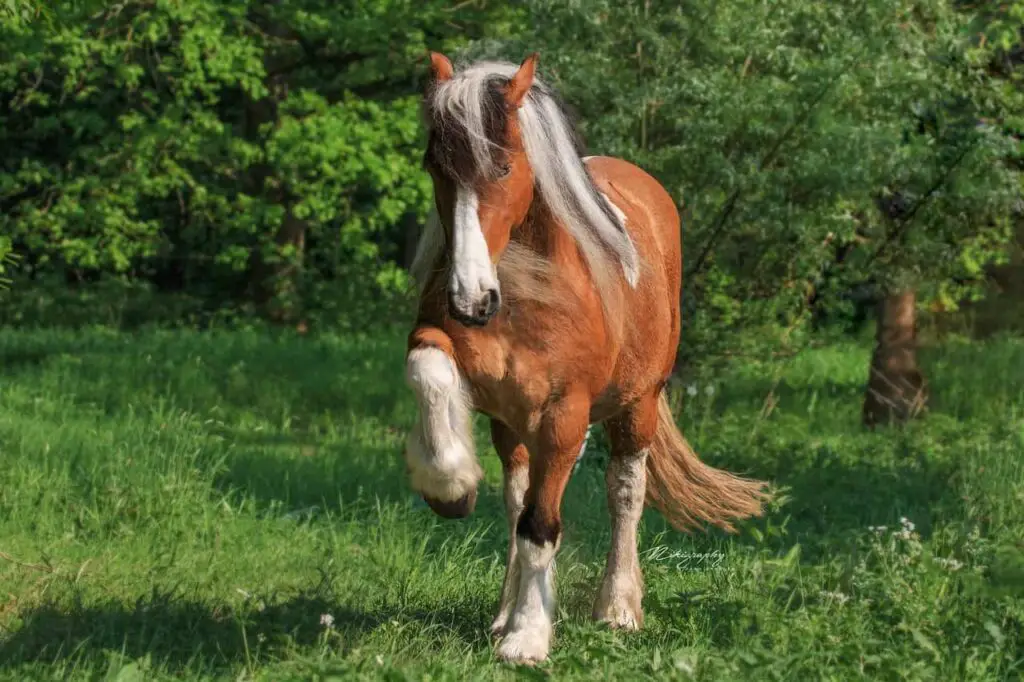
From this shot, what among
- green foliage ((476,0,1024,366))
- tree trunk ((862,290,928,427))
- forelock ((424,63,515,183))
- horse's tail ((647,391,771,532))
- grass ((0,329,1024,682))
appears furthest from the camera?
tree trunk ((862,290,928,427))

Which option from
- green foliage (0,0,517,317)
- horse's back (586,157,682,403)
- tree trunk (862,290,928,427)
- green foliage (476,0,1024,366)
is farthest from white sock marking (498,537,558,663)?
green foliage (0,0,517,317)

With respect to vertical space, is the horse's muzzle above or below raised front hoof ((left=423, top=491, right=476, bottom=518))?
above

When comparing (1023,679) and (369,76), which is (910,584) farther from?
(369,76)

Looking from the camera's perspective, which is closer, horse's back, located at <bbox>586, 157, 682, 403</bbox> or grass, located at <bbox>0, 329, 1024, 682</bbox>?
grass, located at <bbox>0, 329, 1024, 682</bbox>

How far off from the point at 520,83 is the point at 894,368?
8868 millimetres

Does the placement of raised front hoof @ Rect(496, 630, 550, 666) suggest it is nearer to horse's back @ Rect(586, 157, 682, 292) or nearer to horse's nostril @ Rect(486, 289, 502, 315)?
horse's nostril @ Rect(486, 289, 502, 315)

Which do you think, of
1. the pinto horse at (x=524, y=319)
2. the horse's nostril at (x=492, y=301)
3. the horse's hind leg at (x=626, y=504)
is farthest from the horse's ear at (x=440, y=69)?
the horse's hind leg at (x=626, y=504)

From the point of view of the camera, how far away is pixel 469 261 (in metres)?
4.18

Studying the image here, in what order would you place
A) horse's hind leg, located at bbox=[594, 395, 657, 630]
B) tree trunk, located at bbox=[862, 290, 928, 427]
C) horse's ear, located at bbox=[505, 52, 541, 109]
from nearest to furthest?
1. horse's ear, located at bbox=[505, 52, 541, 109]
2. horse's hind leg, located at bbox=[594, 395, 657, 630]
3. tree trunk, located at bbox=[862, 290, 928, 427]

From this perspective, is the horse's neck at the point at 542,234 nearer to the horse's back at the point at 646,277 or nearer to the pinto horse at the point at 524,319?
the pinto horse at the point at 524,319

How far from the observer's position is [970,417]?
12.6 m

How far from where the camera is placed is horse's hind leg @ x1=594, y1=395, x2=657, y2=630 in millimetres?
5441

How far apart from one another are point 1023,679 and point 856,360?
482 inches

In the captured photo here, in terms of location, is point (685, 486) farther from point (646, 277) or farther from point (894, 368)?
point (894, 368)
